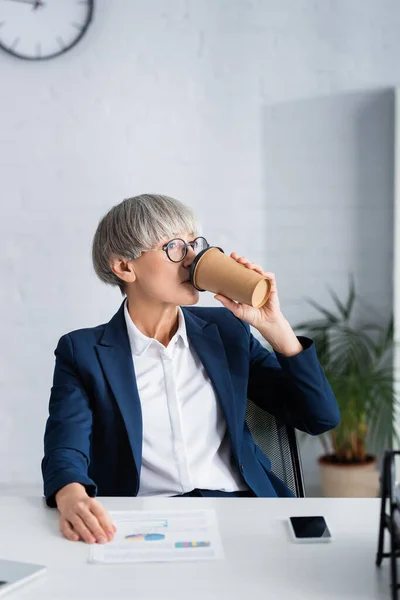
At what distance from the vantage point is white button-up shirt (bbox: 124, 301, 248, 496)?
5.15ft

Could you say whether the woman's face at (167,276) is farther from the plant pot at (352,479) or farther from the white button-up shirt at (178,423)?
the plant pot at (352,479)

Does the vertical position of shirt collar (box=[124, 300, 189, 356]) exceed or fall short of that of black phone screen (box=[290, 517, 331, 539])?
it exceeds it

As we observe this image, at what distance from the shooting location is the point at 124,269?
1.69 m

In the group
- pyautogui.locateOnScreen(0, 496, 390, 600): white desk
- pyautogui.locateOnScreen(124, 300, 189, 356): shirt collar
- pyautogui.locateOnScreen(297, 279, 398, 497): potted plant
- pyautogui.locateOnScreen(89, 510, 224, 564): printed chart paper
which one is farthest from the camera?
pyautogui.locateOnScreen(297, 279, 398, 497): potted plant

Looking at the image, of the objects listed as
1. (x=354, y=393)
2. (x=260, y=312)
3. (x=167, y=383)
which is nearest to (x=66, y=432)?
(x=167, y=383)

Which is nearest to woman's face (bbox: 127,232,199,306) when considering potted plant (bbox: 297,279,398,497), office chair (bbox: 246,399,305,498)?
office chair (bbox: 246,399,305,498)

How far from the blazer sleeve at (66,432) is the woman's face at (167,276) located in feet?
0.69

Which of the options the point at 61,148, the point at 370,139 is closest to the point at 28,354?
the point at 61,148

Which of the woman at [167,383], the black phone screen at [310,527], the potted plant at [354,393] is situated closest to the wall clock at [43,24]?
the potted plant at [354,393]

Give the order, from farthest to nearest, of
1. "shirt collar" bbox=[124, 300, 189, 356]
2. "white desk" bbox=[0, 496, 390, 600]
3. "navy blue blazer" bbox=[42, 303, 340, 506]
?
"shirt collar" bbox=[124, 300, 189, 356] < "navy blue blazer" bbox=[42, 303, 340, 506] < "white desk" bbox=[0, 496, 390, 600]

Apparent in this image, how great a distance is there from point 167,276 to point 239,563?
2.22ft

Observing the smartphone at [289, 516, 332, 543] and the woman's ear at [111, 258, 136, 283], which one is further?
the woman's ear at [111, 258, 136, 283]

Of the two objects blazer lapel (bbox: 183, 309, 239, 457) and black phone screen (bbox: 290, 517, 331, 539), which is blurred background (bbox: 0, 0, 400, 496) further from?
black phone screen (bbox: 290, 517, 331, 539)

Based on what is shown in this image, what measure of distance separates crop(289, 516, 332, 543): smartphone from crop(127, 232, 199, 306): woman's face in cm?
52
